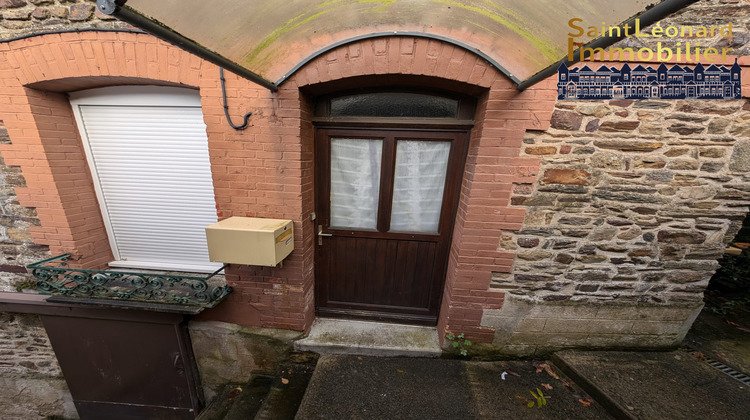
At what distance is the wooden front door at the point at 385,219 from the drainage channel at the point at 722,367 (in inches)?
103

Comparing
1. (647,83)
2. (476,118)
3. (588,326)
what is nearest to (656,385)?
(588,326)

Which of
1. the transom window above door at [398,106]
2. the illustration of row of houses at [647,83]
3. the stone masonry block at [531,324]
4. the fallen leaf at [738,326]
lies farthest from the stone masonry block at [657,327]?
the transom window above door at [398,106]

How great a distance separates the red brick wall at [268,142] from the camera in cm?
190

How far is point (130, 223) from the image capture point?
2652 millimetres

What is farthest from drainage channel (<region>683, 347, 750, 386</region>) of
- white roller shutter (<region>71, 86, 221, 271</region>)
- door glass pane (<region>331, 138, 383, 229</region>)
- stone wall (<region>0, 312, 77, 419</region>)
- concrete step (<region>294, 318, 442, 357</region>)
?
stone wall (<region>0, 312, 77, 419</region>)

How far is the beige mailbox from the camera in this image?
201cm

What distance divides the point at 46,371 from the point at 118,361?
134cm

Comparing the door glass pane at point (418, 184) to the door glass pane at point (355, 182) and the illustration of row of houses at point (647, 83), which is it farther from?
the illustration of row of houses at point (647, 83)

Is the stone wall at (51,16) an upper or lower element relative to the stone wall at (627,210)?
upper

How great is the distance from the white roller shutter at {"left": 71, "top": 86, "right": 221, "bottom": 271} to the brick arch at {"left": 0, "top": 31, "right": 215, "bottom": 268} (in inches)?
4.8

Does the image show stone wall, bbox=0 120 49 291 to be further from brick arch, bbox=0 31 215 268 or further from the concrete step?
the concrete step

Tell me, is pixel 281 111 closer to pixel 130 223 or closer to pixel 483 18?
pixel 483 18

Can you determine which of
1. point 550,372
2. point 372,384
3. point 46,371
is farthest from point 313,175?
point 46,371

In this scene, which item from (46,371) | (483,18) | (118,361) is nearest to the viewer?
(483,18)
